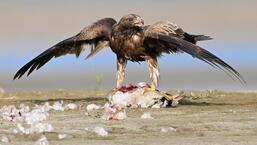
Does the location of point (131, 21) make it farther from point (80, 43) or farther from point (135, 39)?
point (80, 43)

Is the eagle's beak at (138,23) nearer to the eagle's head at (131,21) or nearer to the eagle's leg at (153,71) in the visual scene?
the eagle's head at (131,21)

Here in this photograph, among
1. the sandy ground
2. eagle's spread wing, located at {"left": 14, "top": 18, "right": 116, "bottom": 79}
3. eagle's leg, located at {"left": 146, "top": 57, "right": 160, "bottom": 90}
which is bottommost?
the sandy ground

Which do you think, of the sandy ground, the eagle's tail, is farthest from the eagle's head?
the sandy ground

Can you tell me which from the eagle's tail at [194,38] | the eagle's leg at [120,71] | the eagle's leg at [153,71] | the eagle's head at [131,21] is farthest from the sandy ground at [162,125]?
the eagle's tail at [194,38]

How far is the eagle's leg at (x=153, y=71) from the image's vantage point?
17.0 m

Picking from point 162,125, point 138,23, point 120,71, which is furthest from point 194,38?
point 162,125

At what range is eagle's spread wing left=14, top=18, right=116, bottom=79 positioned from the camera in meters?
18.1

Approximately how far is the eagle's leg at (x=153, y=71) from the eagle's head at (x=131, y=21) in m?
0.78

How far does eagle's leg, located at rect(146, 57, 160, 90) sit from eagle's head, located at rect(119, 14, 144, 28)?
0.78 m

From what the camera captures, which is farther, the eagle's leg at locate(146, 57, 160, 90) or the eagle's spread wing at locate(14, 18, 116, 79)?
the eagle's spread wing at locate(14, 18, 116, 79)

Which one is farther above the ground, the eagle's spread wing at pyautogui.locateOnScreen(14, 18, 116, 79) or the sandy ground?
the eagle's spread wing at pyautogui.locateOnScreen(14, 18, 116, 79)

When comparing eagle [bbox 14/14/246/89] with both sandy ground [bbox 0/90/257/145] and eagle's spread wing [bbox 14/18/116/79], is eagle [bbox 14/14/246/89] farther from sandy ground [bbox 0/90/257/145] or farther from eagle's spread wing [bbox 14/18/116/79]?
sandy ground [bbox 0/90/257/145]

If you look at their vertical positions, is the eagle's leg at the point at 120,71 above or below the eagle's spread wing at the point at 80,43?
below

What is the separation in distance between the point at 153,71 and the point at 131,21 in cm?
115
